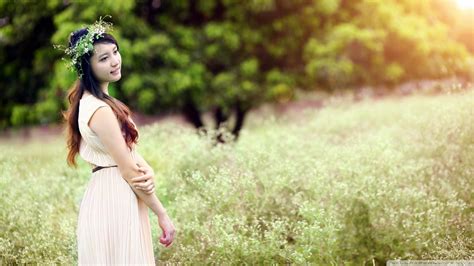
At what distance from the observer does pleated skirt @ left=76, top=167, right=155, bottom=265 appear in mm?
3844

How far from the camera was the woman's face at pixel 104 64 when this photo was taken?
3.91 metres

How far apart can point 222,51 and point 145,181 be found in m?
9.44

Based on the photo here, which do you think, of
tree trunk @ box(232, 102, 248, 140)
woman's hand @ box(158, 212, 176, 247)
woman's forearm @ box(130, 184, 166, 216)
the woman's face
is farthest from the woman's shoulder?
tree trunk @ box(232, 102, 248, 140)

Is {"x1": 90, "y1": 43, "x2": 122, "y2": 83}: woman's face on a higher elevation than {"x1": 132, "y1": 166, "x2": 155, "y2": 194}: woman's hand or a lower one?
higher

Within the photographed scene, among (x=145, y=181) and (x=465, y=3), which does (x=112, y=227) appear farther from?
(x=465, y=3)

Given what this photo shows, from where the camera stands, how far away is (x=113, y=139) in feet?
12.1

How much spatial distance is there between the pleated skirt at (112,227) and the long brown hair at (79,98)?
27 centimetres

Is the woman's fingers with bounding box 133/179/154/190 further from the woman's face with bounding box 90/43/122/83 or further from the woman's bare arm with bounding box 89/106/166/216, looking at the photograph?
the woman's face with bounding box 90/43/122/83

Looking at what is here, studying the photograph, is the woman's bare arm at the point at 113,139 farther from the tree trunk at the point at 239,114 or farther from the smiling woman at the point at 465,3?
the smiling woman at the point at 465,3

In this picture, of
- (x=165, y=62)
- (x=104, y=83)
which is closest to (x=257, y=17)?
(x=165, y=62)

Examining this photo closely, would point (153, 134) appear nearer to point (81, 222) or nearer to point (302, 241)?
point (302, 241)

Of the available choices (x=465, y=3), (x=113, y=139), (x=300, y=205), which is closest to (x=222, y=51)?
(x=300, y=205)

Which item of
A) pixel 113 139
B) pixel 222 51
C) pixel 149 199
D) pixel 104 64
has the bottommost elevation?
pixel 149 199

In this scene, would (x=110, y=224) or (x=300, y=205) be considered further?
(x=300, y=205)
